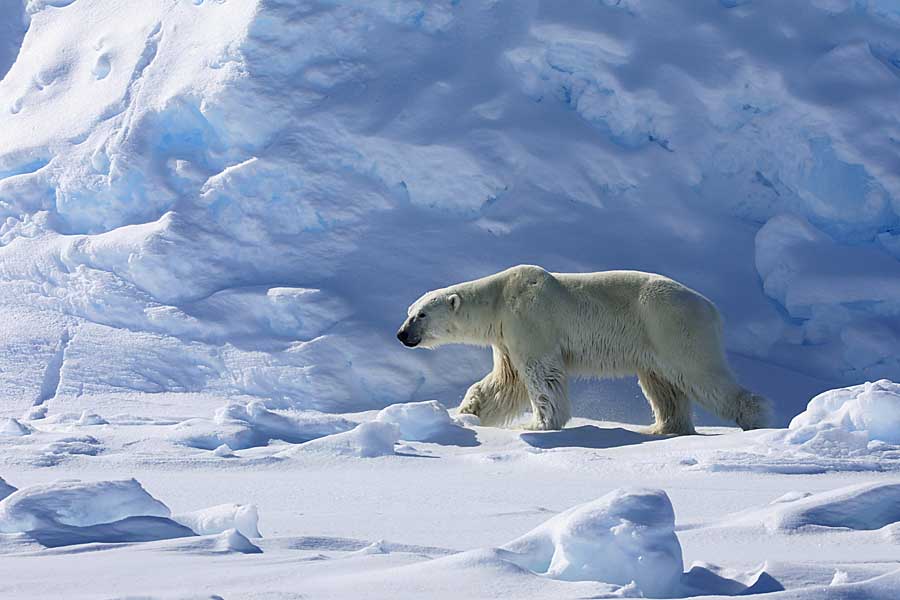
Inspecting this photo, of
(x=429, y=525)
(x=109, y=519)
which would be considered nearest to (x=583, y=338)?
(x=429, y=525)

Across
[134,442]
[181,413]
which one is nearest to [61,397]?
[181,413]

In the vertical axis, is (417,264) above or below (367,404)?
above

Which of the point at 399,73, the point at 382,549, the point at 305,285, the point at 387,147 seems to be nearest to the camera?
the point at 382,549

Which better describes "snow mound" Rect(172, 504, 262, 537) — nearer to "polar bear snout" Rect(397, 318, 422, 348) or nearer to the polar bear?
the polar bear

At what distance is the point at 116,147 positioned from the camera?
42.3 feet

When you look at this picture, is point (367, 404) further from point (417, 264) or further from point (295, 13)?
point (295, 13)

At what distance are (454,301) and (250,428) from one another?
2.27m

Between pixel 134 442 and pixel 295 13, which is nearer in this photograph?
pixel 134 442

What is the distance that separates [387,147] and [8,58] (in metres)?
7.15

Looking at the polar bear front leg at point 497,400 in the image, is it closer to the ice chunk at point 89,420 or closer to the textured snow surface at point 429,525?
the textured snow surface at point 429,525

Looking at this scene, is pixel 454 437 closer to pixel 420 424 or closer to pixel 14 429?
pixel 420 424

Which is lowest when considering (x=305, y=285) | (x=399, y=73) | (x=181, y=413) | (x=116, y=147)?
(x=181, y=413)

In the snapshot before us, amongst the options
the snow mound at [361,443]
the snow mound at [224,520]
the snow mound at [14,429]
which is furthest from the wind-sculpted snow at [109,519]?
the snow mound at [14,429]

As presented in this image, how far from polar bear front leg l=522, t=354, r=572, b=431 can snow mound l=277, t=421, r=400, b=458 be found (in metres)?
2.13
